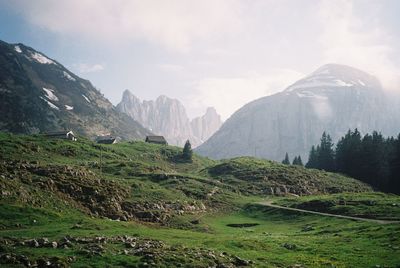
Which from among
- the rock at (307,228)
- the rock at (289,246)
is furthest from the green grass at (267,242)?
the rock at (307,228)

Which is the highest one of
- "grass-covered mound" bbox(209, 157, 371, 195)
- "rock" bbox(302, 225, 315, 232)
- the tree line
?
the tree line

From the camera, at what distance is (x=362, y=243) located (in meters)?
40.3

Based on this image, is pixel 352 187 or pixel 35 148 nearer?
pixel 35 148

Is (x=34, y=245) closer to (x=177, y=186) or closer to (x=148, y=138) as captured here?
(x=177, y=186)

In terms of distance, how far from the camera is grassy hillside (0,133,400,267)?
2961 centimetres

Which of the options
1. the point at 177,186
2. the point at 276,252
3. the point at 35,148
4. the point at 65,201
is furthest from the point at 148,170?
the point at 276,252

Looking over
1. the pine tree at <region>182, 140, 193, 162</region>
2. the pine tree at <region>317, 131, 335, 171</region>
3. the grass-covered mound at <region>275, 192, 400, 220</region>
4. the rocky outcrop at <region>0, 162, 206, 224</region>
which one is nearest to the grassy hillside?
the rocky outcrop at <region>0, 162, 206, 224</region>

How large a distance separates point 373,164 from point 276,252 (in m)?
105

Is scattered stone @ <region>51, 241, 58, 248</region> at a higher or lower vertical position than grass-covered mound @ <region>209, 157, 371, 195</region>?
lower

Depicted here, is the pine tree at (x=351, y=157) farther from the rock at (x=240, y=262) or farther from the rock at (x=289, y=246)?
the rock at (x=240, y=262)

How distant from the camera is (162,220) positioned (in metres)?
62.3

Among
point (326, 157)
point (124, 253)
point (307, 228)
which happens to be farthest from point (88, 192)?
point (326, 157)

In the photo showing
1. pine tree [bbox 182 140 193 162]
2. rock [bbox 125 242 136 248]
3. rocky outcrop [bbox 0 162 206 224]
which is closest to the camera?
rock [bbox 125 242 136 248]

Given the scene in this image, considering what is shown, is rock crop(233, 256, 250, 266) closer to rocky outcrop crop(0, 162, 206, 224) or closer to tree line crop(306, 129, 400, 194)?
rocky outcrop crop(0, 162, 206, 224)
